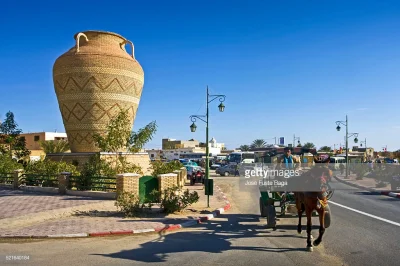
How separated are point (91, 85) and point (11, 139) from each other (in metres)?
13.4

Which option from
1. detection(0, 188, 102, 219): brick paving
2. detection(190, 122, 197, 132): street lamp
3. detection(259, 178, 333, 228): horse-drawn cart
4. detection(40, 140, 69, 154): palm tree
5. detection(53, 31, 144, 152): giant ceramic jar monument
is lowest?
detection(0, 188, 102, 219): brick paving

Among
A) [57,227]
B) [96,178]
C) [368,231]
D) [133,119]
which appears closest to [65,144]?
[133,119]

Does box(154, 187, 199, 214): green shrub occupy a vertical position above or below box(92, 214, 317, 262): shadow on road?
above

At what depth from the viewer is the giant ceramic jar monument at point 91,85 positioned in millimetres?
31062

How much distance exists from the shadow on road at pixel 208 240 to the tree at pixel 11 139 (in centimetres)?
3299

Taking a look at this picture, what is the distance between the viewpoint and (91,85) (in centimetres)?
3098

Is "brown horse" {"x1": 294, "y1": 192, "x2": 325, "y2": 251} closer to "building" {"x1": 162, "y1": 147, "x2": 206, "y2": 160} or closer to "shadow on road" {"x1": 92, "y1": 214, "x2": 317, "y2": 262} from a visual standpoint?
"shadow on road" {"x1": 92, "y1": 214, "x2": 317, "y2": 262}

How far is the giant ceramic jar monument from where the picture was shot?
31.1m

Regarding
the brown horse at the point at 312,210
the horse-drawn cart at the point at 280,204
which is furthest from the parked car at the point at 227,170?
the brown horse at the point at 312,210

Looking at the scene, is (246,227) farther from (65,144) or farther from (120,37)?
(65,144)

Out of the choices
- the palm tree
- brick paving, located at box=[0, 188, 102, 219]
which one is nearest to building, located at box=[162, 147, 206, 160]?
the palm tree

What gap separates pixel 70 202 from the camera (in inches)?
604

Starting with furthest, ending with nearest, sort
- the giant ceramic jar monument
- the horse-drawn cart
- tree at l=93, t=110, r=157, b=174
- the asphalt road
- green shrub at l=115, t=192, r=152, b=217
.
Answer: the giant ceramic jar monument, tree at l=93, t=110, r=157, b=174, green shrub at l=115, t=192, r=152, b=217, the horse-drawn cart, the asphalt road

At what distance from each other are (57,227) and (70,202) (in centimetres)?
556
